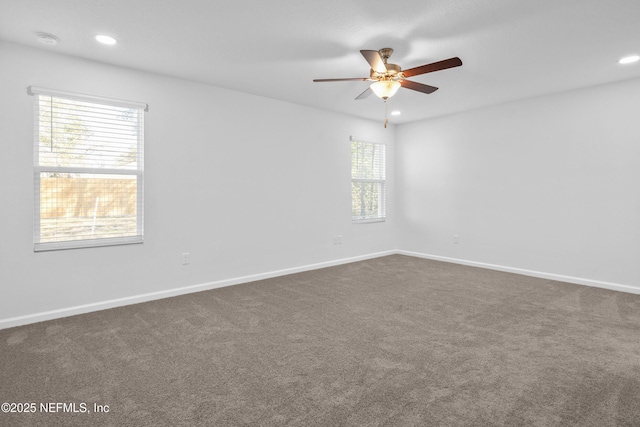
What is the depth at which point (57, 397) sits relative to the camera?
198 centimetres

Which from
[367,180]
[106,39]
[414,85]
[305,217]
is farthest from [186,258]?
[367,180]

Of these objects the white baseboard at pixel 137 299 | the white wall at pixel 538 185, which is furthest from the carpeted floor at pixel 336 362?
the white wall at pixel 538 185

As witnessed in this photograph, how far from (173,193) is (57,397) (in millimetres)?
2413

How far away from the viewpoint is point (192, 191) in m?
4.16

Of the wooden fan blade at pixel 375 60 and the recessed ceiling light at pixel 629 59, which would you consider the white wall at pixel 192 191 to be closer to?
the wooden fan blade at pixel 375 60

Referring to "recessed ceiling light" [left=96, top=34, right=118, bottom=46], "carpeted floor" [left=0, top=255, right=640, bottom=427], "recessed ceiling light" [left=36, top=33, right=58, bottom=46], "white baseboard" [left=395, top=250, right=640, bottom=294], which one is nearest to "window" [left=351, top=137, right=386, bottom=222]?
"white baseboard" [left=395, top=250, right=640, bottom=294]

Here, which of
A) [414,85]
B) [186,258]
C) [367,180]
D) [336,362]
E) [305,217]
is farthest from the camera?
[367,180]

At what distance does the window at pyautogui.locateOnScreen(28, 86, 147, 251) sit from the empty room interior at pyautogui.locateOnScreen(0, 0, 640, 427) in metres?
0.02

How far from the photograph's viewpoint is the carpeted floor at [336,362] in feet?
6.05

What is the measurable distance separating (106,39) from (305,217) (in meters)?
3.23

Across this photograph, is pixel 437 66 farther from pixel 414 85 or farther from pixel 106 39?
pixel 106 39

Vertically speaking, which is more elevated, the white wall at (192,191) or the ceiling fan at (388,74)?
the ceiling fan at (388,74)

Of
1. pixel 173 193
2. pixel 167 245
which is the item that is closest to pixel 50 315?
pixel 167 245

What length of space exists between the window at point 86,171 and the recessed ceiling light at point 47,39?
417 millimetres
